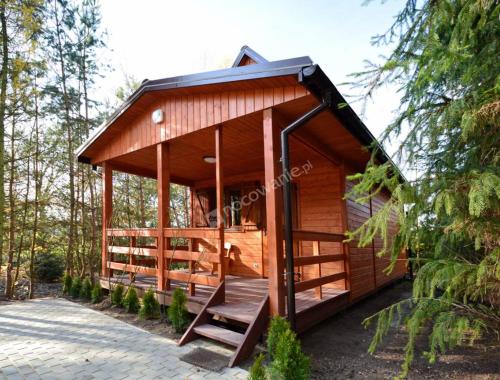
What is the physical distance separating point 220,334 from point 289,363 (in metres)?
1.17

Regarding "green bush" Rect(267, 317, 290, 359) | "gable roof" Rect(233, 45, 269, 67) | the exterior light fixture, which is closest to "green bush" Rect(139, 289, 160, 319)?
"green bush" Rect(267, 317, 290, 359)

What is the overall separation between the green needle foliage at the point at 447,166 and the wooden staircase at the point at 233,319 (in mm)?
1362

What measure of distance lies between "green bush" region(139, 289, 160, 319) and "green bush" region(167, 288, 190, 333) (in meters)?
0.73

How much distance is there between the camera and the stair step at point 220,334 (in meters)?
3.31

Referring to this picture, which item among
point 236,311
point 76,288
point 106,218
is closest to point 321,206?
point 236,311

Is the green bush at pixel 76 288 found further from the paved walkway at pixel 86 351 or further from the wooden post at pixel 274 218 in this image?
the wooden post at pixel 274 218

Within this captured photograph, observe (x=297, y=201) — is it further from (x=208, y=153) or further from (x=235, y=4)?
(x=235, y=4)

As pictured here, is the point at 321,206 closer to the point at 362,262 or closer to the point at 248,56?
the point at 362,262

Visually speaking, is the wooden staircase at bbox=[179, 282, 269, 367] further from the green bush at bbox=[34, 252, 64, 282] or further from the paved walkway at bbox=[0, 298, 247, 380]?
the green bush at bbox=[34, 252, 64, 282]

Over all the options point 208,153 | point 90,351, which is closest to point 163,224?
point 208,153

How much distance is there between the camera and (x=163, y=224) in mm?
4984

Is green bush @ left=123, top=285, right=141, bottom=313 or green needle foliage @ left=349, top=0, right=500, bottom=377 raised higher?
green needle foliage @ left=349, top=0, right=500, bottom=377

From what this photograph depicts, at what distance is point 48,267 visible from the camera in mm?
9148

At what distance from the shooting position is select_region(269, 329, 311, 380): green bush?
2523 millimetres
